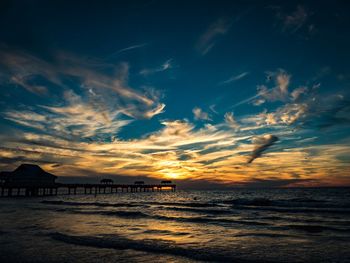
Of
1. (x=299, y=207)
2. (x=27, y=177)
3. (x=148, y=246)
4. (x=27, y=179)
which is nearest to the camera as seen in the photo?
(x=148, y=246)

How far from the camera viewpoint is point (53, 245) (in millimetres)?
9883

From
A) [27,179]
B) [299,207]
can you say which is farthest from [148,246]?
[27,179]

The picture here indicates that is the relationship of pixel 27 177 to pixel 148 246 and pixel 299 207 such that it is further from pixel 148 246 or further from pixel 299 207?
pixel 148 246

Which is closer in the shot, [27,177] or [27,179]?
[27,179]

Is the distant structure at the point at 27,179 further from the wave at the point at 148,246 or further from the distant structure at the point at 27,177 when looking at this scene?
the wave at the point at 148,246

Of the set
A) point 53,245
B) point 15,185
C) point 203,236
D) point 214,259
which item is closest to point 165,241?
point 203,236

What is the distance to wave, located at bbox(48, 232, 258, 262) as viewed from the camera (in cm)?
Answer: 871

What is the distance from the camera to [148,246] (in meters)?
10.1

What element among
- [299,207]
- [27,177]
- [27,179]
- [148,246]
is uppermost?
[27,177]

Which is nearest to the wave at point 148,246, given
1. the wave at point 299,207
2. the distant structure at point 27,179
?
the wave at point 299,207

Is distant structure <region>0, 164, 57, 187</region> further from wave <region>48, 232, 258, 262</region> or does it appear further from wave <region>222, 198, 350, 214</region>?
wave <region>48, 232, 258, 262</region>

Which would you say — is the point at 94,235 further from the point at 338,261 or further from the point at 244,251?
the point at 338,261

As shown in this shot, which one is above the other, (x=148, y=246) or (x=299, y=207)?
(x=148, y=246)

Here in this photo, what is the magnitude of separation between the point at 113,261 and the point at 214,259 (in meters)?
3.13
